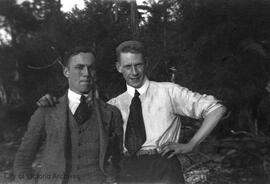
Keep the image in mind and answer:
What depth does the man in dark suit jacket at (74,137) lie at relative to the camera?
2088 mm

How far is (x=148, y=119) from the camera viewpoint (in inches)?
97.3

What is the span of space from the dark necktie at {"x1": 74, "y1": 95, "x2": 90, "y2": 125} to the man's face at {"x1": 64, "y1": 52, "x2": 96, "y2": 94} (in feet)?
0.29

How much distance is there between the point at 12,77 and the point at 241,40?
11.9 feet

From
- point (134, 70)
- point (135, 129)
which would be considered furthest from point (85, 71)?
point (135, 129)

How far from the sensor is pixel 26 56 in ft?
18.2

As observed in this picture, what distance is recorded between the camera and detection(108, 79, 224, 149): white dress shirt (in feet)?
7.97

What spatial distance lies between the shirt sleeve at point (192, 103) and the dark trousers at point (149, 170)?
1.19ft

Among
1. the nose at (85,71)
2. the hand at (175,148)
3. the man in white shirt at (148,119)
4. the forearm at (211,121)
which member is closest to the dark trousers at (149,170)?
the man in white shirt at (148,119)

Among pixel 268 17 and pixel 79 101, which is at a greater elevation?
pixel 268 17

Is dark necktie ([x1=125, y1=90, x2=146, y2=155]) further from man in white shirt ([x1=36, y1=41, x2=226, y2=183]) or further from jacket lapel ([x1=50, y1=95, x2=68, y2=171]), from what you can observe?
jacket lapel ([x1=50, y1=95, x2=68, y2=171])

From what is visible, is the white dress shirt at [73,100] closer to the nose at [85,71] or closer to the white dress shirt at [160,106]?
the nose at [85,71]

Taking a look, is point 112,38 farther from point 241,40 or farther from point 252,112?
point 252,112

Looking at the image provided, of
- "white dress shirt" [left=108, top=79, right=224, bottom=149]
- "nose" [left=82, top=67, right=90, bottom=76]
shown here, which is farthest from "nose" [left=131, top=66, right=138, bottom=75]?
"nose" [left=82, top=67, right=90, bottom=76]

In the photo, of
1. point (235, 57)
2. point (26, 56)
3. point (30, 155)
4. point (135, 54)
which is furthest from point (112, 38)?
point (30, 155)
